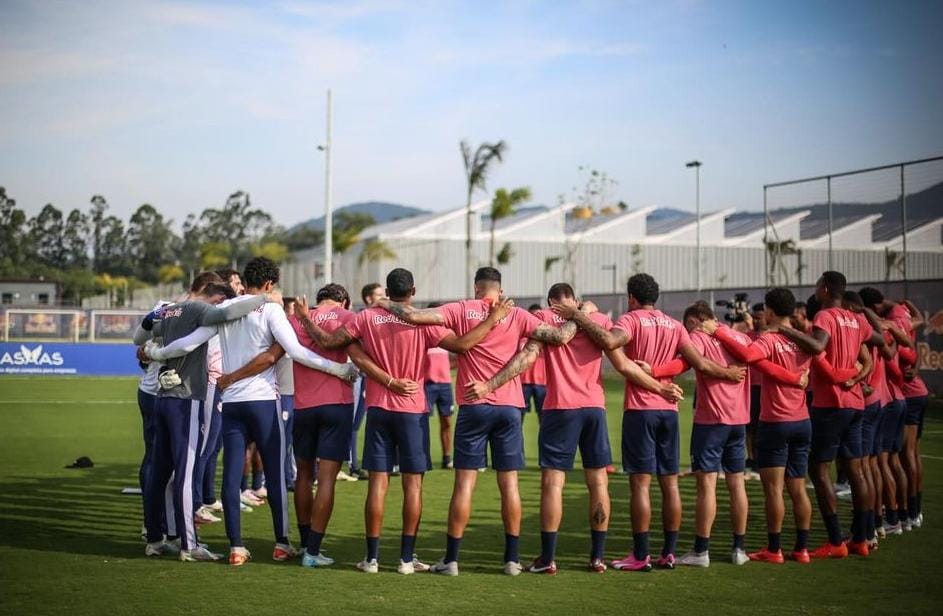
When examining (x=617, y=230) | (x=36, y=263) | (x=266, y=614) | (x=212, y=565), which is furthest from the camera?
(x=36, y=263)

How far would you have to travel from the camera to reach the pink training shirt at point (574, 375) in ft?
26.8

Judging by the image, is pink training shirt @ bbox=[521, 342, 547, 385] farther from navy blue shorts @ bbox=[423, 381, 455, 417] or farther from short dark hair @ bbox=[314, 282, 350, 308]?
short dark hair @ bbox=[314, 282, 350, 308]

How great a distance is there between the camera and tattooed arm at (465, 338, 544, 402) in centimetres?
797

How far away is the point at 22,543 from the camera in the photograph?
9.00 m

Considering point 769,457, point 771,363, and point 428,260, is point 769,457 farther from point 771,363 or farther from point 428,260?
point 428,260

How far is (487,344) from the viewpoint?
26.5 ft

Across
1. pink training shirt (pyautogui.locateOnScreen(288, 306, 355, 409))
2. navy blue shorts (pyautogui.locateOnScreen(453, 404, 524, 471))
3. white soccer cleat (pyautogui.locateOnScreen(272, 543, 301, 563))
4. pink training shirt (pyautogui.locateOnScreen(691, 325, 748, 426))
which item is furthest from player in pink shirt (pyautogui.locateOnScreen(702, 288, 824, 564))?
white soccer cleat (pyautogui.locateOnScreen(272, 543, 301, 563))

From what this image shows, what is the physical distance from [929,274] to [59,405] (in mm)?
19834

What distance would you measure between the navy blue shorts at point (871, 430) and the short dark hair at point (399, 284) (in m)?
4.54

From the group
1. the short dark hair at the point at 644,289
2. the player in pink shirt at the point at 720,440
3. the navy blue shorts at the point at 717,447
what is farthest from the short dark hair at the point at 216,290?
the navy blue shorts at the point at 717,447

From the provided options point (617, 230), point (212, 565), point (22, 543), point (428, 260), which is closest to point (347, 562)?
point (212, 565)

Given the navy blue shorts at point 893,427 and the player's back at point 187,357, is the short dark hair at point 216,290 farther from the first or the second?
the navy blue shorts at point 893,427

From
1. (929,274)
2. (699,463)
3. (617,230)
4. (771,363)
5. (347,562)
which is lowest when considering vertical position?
(347,562)

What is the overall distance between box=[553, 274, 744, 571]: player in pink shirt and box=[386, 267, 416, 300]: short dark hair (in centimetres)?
123
